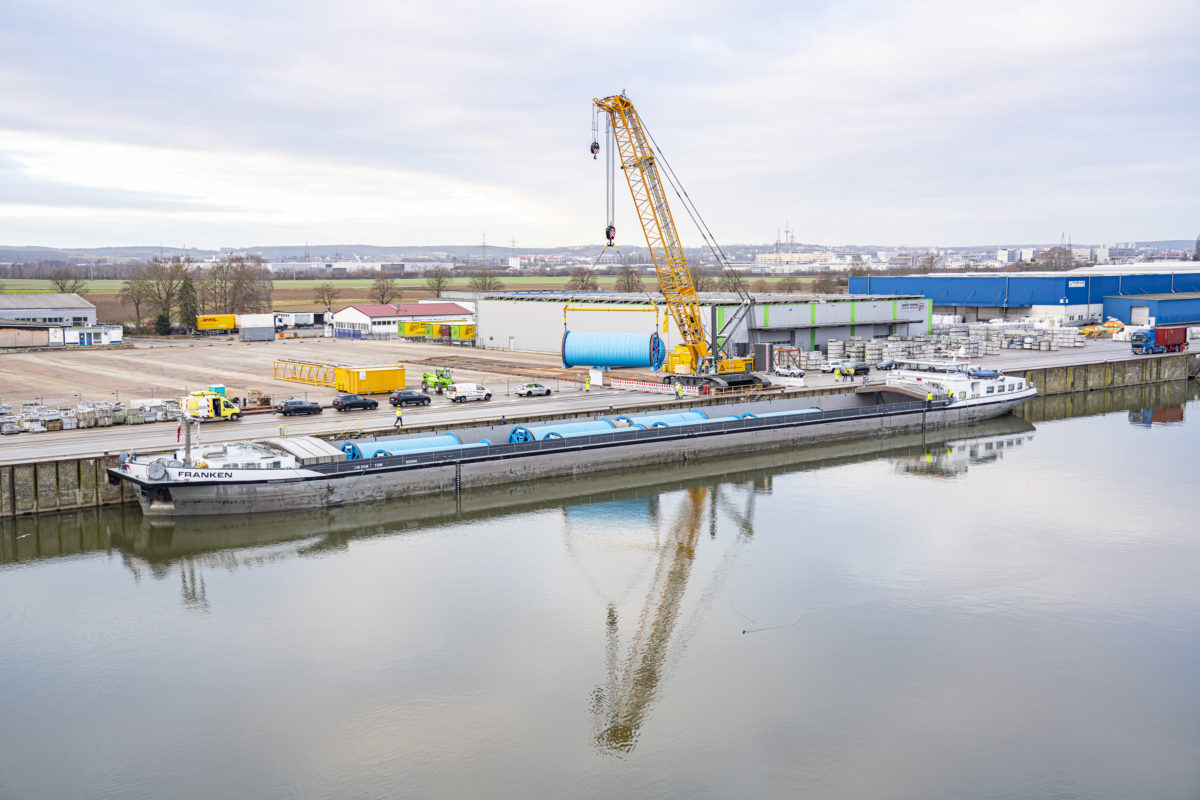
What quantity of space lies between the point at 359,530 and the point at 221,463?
5.40m

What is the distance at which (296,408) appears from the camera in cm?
4831

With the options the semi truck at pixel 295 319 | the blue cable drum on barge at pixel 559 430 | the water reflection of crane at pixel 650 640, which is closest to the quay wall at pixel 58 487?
the blue cable drum on barge at pixel 559 430

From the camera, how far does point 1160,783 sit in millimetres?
18312

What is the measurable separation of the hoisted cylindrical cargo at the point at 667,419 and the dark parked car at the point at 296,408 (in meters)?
15.0

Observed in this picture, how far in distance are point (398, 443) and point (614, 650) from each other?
59.4 feet

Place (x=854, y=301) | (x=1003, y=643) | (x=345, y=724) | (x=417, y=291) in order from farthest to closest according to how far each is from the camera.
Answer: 1. (x=417, y=291)
2. (x=854, y=301)
3. (x=1003, y=643)
4. (x=345, y=724)

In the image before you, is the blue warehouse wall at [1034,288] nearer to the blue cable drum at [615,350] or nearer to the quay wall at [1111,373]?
the quay wall at [1111,373]

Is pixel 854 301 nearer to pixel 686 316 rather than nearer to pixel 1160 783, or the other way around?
pixel 686 316

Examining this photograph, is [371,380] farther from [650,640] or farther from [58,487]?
[650,640]

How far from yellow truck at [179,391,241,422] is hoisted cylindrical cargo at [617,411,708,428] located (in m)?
18.2

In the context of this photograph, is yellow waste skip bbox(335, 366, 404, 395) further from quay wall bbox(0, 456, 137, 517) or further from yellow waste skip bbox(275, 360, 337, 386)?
quay wall bbox(0, 456, 137, 517)

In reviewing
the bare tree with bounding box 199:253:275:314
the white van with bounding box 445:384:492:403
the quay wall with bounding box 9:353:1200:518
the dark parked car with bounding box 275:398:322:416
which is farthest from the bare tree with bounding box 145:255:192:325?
the quay wall with bounding box 9:353:1200:518

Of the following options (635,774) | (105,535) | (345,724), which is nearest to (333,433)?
(105,535)

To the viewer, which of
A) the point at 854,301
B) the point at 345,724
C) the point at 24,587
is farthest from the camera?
the point at 854,301
